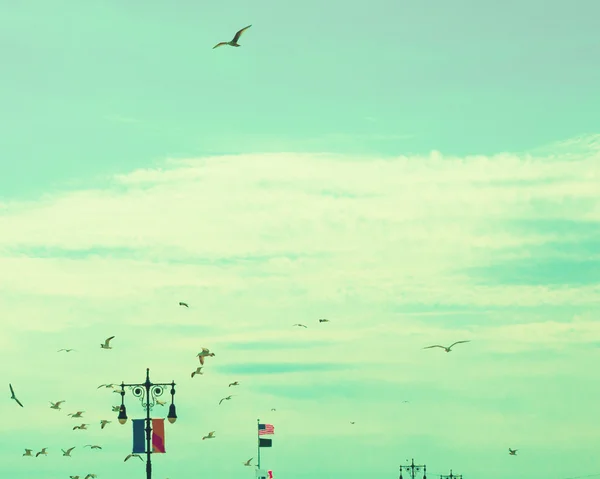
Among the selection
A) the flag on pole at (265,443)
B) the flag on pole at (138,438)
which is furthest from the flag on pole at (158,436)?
the flag on pole at (265,443)

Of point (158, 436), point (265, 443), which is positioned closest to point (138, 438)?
point (158, 436)

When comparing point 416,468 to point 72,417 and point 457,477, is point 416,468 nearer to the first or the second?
point 457,477

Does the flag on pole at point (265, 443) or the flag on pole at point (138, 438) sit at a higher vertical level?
the flag on pole at point (265, 443)

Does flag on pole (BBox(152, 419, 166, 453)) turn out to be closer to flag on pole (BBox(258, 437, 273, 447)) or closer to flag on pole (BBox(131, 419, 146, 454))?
flag on pole (BBox(131, 419, 146, 454))

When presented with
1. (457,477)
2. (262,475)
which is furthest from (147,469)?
(457,477)

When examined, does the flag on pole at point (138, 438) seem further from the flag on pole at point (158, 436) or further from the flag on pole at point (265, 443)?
the flag on pole at point (265, 443)

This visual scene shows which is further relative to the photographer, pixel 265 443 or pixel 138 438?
pixel 265 443

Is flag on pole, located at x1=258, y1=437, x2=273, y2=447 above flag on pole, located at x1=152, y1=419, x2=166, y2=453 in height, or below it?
above

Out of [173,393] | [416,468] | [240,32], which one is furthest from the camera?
[416,468]

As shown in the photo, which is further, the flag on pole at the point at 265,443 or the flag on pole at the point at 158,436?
the flag on pole at the point at 265,443

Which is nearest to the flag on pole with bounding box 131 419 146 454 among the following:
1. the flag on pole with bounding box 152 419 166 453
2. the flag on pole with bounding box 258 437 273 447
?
the flag on pole with bounding box 152 419 166 453

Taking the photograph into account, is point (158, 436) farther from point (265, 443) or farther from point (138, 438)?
point (265, 443)

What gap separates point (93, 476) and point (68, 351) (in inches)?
874

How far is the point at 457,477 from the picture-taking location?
12331cm
